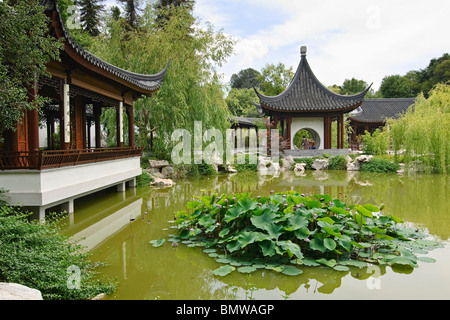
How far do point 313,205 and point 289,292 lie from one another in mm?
1594

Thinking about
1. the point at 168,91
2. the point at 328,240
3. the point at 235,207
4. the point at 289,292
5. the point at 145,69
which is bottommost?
the point at 289,292

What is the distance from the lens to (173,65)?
1210 cm

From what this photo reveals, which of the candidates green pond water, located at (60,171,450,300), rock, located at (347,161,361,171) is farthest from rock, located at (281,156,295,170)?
green pond water, located at (60,171,450,300)

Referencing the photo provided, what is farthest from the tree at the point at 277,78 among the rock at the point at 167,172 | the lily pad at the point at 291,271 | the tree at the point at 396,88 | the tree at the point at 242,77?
the tree at the point at 242,77

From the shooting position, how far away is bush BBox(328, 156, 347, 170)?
15639mm

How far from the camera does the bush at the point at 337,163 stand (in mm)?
15639

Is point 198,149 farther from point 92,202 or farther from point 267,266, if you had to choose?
point 267,266

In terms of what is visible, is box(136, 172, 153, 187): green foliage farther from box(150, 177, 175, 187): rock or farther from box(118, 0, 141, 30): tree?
box(118, 0, 141, 30): tree

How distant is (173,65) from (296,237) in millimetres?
9423

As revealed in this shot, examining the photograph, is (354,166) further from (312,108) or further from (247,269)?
(247,269)

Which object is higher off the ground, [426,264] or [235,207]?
[235,207]

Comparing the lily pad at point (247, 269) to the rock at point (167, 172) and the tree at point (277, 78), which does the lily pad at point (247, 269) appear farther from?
the tree at point (277, 78)
